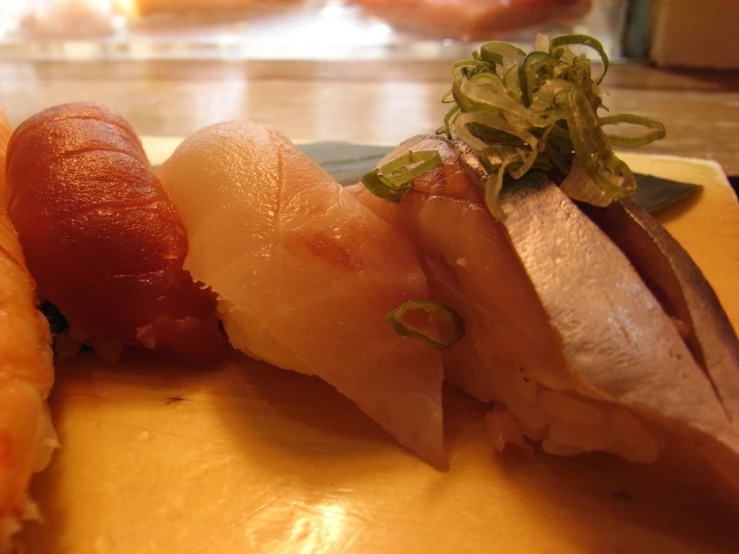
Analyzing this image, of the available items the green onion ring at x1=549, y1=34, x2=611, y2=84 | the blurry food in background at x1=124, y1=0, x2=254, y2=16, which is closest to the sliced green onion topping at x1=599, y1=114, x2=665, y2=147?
the green onion ring at x1=549, y1=34, x2=611, y2=84

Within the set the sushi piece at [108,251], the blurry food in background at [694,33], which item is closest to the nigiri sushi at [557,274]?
the sushi piece at [108,251]

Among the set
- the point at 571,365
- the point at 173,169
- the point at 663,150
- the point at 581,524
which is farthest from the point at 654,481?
the point at 663,150

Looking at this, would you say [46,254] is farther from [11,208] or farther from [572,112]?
[572,112]

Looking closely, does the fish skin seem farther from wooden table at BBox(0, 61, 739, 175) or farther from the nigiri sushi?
wooden table at BBox(0, 61, 739, 175)

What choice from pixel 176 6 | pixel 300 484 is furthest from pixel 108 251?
pixel 176 6

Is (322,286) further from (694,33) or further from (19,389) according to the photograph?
(694,33)
